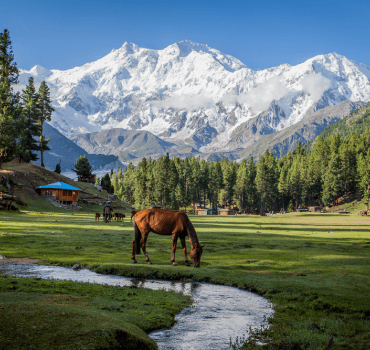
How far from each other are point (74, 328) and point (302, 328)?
22.1 ft

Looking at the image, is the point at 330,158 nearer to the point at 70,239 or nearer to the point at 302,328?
the point at 70,239

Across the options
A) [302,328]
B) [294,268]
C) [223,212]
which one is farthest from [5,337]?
[223,212]

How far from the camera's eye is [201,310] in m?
12.4

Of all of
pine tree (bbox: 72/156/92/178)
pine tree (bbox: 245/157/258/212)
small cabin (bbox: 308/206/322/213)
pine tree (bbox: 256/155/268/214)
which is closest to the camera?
pine tree (bbox: 72/156/92/178)

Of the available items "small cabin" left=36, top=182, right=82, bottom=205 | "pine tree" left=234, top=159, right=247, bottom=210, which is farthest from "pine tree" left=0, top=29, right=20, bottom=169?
"pine tree" left=234, top=159, right=247, bottom=210

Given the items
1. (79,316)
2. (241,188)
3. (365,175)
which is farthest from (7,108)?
(365,175)

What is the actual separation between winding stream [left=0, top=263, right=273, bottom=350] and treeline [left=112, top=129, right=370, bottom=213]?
111360 mm

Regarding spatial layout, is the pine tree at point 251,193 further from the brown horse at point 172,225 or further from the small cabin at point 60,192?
the brown horse at point 172,225

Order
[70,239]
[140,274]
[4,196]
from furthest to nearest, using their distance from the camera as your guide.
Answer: [4,196] → [70,239] → [140,274]

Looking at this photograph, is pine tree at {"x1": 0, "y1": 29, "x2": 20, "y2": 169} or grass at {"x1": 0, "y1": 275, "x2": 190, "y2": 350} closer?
grass at {"x1": 0, "y1": 275, "x2": 190, "y2": 350}

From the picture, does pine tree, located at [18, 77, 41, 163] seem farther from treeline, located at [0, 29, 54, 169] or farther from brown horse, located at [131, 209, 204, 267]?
brown horse, located at [131, 209, 204, 267]

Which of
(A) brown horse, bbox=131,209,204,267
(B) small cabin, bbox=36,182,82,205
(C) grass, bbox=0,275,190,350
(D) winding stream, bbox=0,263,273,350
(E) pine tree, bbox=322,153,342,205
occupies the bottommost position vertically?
(D) winding stream, bbox=0,263,273,350

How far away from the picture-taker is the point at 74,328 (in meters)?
7.91

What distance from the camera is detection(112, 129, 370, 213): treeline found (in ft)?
433
